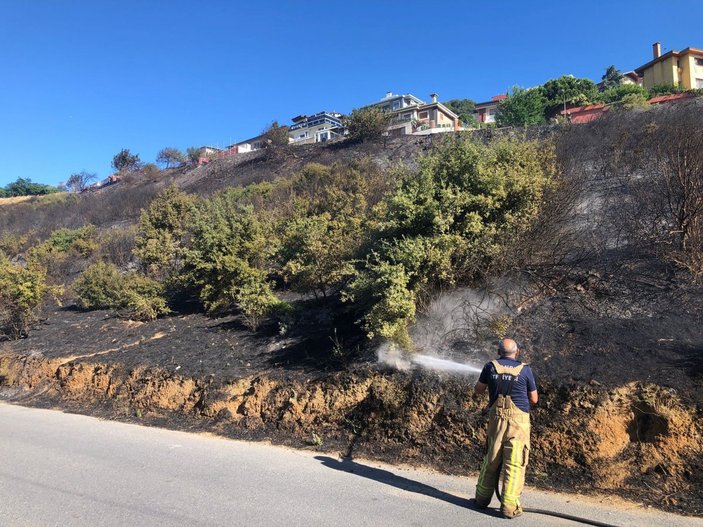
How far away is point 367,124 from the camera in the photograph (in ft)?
104

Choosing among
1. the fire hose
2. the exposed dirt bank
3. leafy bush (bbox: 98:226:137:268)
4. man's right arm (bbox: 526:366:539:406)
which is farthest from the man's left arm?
leafy bush (bbox: 98:226:137:268)

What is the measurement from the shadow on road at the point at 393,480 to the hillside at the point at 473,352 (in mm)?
333

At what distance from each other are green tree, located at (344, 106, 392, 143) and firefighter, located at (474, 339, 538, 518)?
2887cm

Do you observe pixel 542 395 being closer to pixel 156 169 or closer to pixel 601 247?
pixel 601 247

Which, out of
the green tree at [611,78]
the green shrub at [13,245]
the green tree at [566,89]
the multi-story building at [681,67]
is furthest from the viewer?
the green tree at [611,78]

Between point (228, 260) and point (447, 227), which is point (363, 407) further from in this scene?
point (228, 260)

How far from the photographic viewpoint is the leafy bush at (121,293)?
12.6m

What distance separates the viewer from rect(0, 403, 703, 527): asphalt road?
4254 millimetres

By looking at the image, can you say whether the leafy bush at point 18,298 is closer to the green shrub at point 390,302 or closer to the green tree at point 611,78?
the green shrub at point 390,302

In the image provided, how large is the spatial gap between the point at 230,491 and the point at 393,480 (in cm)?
170

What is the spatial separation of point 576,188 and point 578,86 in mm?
49186

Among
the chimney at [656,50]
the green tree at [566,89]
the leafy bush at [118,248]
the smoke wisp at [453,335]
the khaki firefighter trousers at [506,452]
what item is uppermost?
the chimney at [656,50]

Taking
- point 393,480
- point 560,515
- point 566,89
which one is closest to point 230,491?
point 393,480

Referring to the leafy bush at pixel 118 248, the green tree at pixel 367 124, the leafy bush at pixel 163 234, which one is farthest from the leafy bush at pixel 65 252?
the green tree at pixel 367 124
